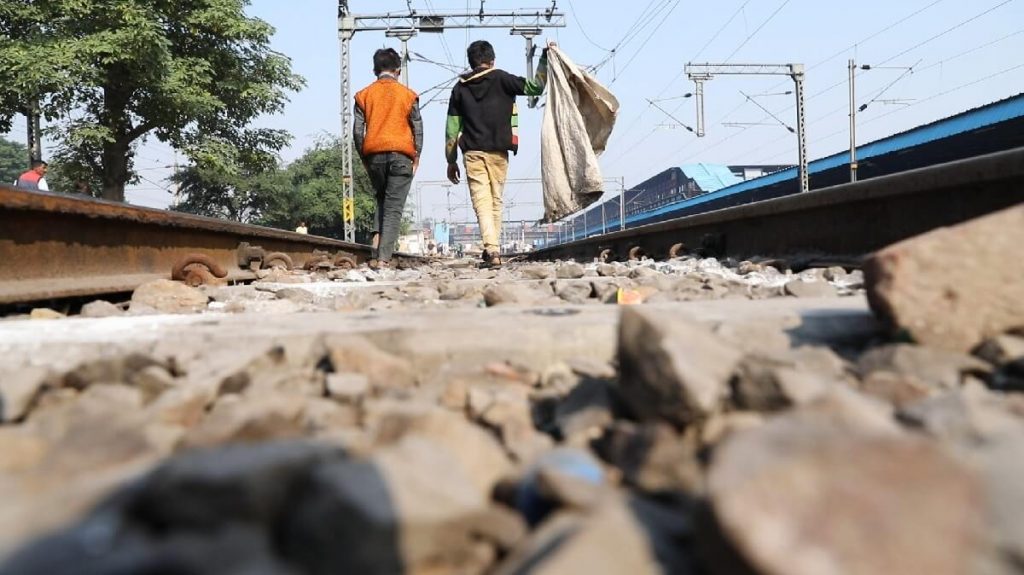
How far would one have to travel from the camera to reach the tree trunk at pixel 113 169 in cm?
2125

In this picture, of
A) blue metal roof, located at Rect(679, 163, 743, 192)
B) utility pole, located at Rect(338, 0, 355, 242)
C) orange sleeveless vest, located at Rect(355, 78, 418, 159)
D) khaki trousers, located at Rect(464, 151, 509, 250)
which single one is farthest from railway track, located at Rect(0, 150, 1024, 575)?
blue metal roof, located at Rect(679, 163, 743, 192)

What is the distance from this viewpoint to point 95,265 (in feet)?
11.9

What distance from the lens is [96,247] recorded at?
3639 millimetres

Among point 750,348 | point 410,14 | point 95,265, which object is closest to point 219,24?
point 410,14

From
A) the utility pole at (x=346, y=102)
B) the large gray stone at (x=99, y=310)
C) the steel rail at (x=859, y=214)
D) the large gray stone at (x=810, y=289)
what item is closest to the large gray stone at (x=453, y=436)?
the large gray stone at (x=810, y=289)

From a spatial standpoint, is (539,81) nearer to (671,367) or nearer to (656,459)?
(671,367)

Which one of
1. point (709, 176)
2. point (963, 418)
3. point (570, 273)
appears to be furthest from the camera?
point (709, 176)

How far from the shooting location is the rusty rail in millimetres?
2994

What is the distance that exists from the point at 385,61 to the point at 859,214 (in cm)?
508

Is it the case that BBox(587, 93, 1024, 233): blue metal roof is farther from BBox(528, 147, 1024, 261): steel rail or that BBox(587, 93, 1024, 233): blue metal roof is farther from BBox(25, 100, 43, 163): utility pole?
BBox(25, 100, 43, 163): utility pole

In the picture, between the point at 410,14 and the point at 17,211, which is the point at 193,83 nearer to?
the point at 410,14

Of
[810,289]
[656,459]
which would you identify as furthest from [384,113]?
[656,459]

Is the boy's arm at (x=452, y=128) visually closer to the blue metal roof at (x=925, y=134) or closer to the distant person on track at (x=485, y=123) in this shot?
the distant person on track at (x=485, y=123)

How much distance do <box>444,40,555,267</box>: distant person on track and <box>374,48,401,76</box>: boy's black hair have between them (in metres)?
0.75
